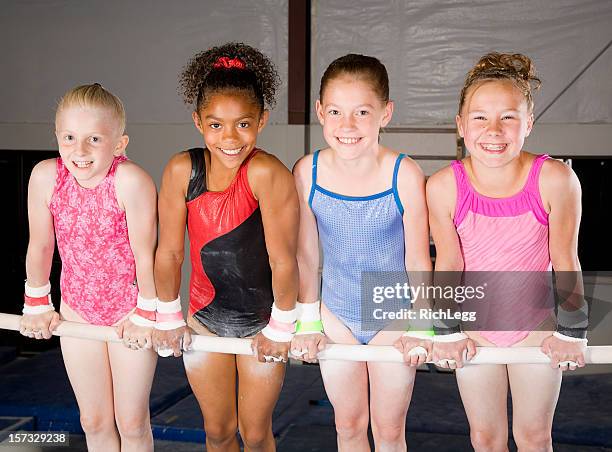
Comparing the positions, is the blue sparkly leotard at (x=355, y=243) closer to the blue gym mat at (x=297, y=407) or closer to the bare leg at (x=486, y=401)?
the bare leg at (x=486, y=401)

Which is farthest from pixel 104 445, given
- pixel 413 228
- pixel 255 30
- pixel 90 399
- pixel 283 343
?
pixel 255 30

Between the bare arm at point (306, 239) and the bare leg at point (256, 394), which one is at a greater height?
the bare arm at point (306, 239)

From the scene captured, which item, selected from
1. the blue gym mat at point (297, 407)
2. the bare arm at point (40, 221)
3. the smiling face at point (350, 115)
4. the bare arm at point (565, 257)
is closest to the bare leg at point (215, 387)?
the bare arm at point (40, 221)

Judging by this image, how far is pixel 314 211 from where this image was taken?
7.74 feet

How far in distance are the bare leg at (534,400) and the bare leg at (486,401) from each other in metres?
0.04

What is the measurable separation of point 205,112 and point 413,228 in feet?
2.42

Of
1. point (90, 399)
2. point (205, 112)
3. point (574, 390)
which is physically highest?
point (205, 112)

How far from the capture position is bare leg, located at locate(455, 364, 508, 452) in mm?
2273

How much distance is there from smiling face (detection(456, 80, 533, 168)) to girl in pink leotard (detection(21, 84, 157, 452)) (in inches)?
41.5

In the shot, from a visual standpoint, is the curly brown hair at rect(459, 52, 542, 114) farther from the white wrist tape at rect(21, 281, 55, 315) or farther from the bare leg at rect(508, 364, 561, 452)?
the white wrist tape at rect(21, 281, 55, 315)

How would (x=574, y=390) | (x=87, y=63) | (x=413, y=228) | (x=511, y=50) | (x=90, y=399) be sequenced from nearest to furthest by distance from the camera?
1. (x=413, y=228)
2. (x=90, y=399)
3. (x=574, y=390)
4. (x=511, y=50)
5. (x=87, y=63)

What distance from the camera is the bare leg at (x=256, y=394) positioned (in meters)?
2.46

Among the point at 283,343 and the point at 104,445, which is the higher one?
the point at 283,343

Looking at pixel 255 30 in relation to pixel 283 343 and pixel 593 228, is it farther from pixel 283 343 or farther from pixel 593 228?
pixel 283 343
